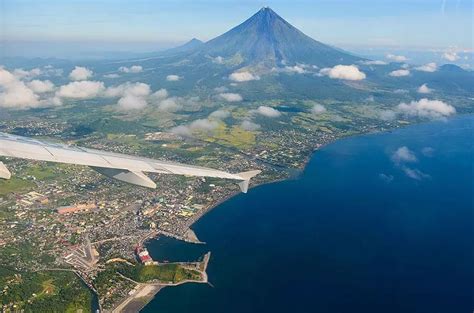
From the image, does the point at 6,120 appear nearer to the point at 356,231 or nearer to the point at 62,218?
the point at 62,218

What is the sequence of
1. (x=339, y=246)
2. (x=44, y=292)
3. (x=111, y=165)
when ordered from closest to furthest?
1. (x=111, y=165)
2. (x=44, y=292)
3. (x=339, y=246)

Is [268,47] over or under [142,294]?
over

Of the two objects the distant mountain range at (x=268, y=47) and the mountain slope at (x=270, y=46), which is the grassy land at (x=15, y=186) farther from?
the mountain slope at (x=270, y=46)

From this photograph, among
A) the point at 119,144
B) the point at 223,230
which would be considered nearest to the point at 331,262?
the point at 223,230

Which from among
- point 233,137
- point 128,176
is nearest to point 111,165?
point 128,176

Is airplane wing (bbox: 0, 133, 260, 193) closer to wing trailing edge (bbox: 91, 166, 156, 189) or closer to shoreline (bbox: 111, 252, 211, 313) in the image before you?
wing trailing edge (bbox: 91, 166, 156, 189)

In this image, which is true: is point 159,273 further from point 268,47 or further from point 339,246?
point 268,47

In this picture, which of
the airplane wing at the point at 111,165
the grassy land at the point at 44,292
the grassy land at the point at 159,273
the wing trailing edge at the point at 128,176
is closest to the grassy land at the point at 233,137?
the grassy land at the point at 159,273
